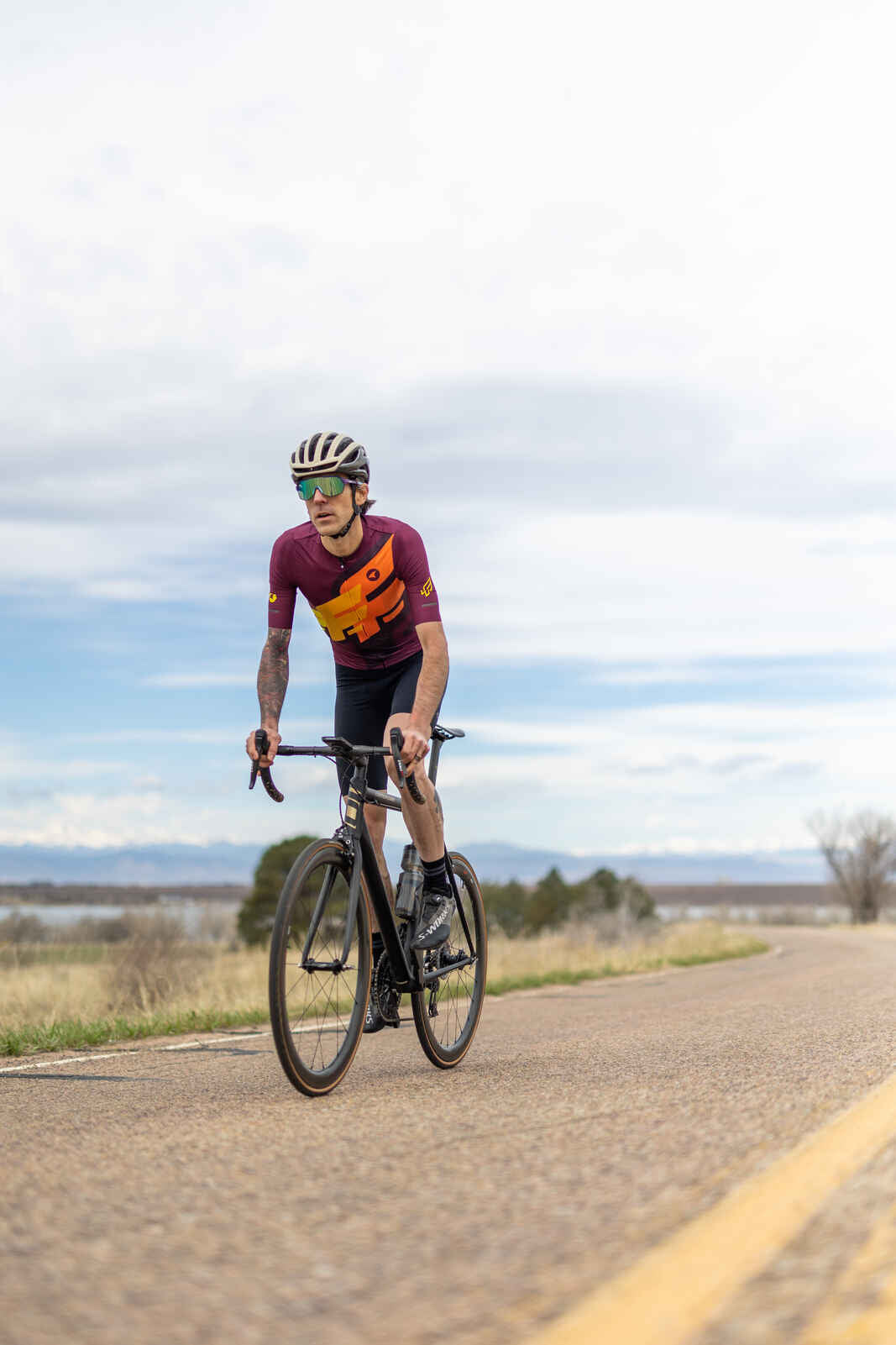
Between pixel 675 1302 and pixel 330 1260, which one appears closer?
pixel 675 1302

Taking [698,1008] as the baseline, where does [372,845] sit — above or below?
above

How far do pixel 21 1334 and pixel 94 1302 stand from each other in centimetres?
17

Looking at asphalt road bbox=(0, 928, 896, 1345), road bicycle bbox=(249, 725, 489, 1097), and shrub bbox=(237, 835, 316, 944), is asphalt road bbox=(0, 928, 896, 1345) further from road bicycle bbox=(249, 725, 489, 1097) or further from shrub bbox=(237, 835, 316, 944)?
shrub bbox=(237, 835, 316, 944)

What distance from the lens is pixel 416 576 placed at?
6070 millimetres

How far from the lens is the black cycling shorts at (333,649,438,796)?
6.34 metres

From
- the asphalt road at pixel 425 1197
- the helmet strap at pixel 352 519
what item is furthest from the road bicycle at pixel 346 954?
the helmet strap at pixel 352 519

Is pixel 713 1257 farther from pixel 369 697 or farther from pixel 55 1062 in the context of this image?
pixel 55 1062

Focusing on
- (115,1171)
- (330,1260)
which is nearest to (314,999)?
(115,1171)

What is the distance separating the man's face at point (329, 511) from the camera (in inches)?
231

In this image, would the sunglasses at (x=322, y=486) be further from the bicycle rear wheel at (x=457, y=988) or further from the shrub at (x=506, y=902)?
the shrub at (x=506, y=902)

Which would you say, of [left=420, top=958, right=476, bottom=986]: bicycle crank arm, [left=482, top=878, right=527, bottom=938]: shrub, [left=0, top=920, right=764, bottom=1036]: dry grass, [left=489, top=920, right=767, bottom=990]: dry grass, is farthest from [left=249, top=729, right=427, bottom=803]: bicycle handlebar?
[left=482, top=878, right=527, bottom=938]: shrub

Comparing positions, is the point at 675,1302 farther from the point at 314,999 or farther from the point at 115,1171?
the point at 314,999

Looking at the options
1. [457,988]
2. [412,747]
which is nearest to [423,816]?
[412,747]

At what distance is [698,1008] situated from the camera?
943cm
